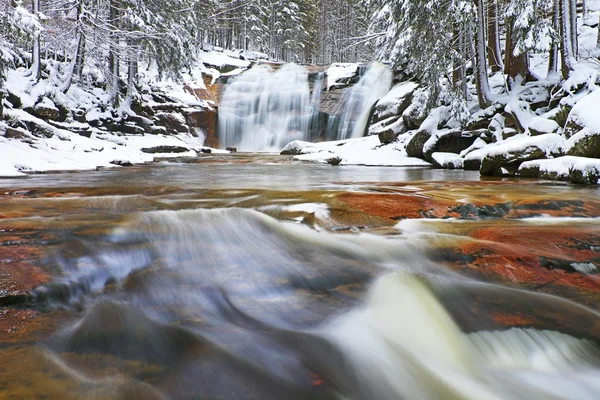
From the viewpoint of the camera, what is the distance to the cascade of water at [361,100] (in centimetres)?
2244

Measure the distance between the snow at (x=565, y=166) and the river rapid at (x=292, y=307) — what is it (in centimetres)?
381

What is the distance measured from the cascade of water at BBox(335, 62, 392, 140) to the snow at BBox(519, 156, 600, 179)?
14.8 metres

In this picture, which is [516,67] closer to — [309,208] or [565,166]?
[565,166]

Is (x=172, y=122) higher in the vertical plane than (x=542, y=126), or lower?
higher

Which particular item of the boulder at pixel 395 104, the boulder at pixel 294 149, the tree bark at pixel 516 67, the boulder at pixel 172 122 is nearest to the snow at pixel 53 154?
the boulder at pixel 172 122

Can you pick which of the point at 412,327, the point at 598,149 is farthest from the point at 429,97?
the point at 412,327

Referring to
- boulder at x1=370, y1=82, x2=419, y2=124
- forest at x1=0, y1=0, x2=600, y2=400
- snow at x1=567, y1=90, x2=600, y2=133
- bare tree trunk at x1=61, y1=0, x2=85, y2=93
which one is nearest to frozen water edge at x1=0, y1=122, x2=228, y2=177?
forest at x1=0, y1=0, x2=600, y2=400

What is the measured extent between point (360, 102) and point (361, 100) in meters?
0.15

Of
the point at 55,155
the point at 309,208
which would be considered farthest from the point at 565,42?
the point at 55,155

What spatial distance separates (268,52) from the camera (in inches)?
1891

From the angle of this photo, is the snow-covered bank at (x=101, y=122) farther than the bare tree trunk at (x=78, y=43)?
No

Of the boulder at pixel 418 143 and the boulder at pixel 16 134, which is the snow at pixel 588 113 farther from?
the boulder at pixel 16 134

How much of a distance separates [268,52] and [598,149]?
46.1 m

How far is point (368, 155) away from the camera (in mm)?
14164
